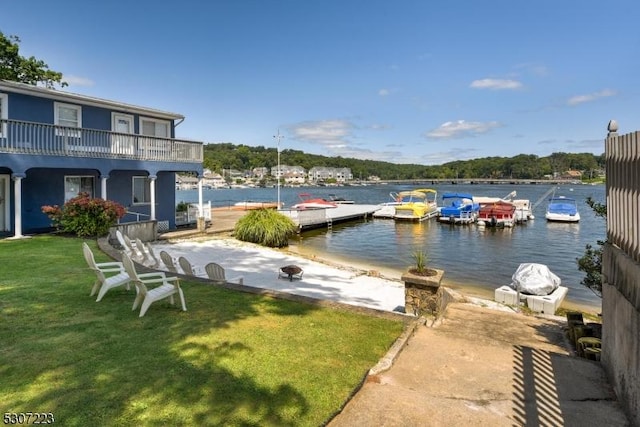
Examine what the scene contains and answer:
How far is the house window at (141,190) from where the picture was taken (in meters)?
19.8

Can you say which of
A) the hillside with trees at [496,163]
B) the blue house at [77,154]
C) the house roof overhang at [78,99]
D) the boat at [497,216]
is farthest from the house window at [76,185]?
the hillside with trees at [496,163]

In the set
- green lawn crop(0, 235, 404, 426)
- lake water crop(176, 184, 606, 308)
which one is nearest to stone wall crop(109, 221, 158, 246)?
green lawn crop(0, 235, 404, 426)

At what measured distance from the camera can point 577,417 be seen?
3699 mm

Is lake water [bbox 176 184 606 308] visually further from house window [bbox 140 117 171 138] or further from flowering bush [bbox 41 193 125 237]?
flowering bush [bbox 41 193 125 237]

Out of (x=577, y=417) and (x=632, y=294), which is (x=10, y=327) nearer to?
(x=577, y=417)

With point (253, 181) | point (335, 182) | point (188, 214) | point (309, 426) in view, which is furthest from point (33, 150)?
point (335, 182)

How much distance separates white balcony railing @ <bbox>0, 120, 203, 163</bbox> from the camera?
13883mm

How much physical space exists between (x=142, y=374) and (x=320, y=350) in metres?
2.06

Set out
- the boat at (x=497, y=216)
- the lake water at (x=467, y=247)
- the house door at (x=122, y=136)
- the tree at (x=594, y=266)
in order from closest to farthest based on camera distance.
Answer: the tree at (x=594, y=266) < the lake water at (x=467, y=247) < the house door at (x=122, y=136) < the boat at (x=497, y=216)

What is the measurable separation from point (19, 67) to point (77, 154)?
2213cm

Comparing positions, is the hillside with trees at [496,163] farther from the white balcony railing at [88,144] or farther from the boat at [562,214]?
the white balcony railing at [88,144]

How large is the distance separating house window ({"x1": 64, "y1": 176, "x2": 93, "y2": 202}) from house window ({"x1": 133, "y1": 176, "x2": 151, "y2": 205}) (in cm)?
209

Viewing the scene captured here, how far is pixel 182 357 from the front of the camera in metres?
4.54

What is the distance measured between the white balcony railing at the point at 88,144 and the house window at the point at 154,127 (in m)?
1.74
